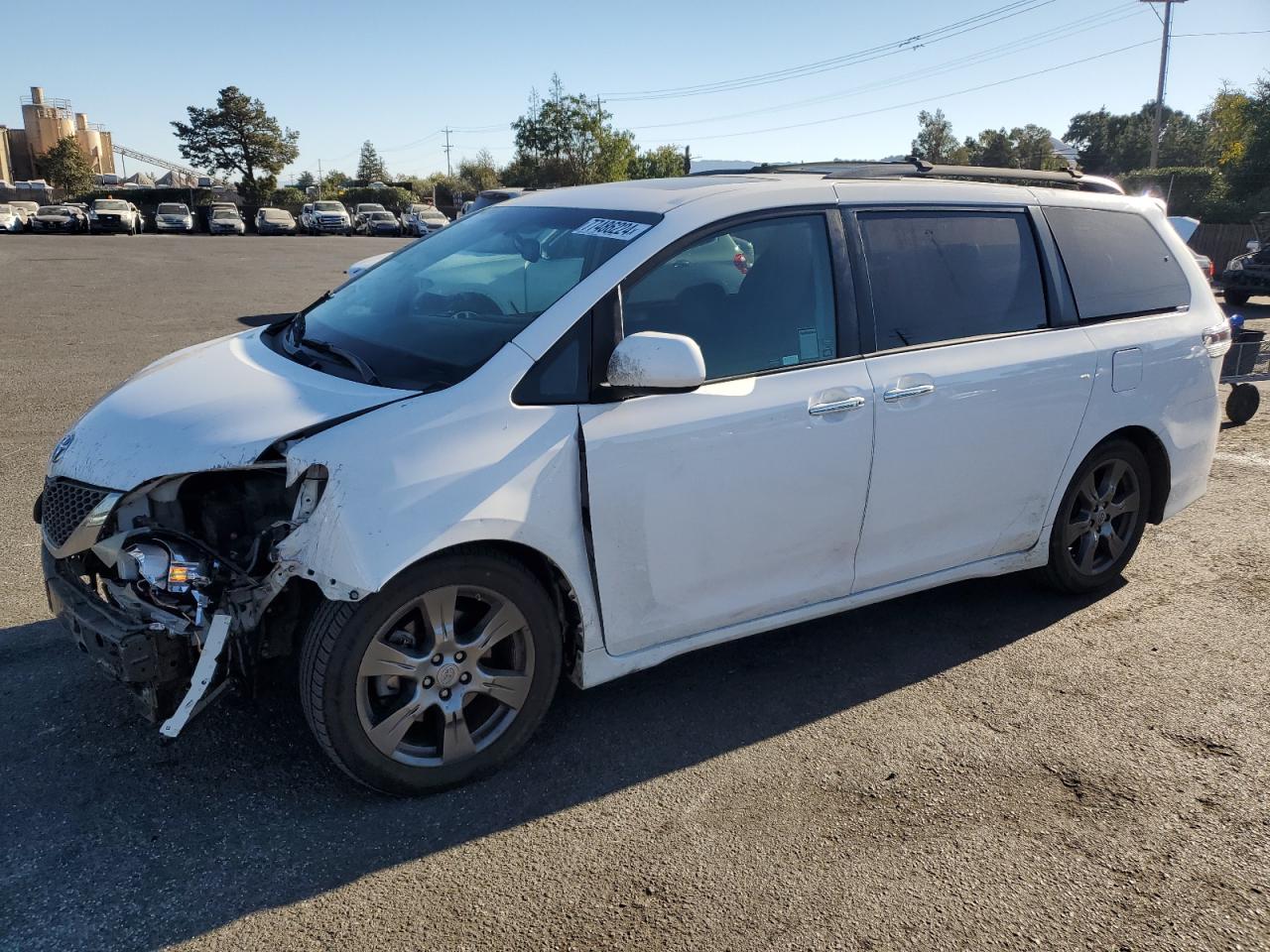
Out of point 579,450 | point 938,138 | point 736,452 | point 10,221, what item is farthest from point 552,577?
point 938,138

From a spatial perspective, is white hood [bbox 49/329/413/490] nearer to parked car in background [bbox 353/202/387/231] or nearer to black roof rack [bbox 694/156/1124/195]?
black roof rack [bbox 694/156/1124/195]

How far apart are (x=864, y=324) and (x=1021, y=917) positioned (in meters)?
2.09

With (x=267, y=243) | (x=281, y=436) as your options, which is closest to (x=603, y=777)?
(x=281, y=436)

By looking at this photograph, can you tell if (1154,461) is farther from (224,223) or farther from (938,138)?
(938,138)

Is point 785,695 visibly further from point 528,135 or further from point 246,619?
point 528,135

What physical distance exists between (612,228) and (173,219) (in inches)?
2026

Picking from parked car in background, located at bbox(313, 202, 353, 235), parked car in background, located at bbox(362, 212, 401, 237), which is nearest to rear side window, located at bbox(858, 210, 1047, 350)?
parked car in background, located at bbox(362, 212, 401, 237)

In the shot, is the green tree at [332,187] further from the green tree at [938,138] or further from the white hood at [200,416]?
the white hood at [200,416]

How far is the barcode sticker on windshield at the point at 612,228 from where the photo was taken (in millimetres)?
3506

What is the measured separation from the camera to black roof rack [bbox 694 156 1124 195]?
4.38m

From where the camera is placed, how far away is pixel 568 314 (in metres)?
3.29

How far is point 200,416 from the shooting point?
323 centimetres

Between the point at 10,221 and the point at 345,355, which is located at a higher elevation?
the point at 10,221

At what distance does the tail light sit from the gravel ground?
1288 mm
